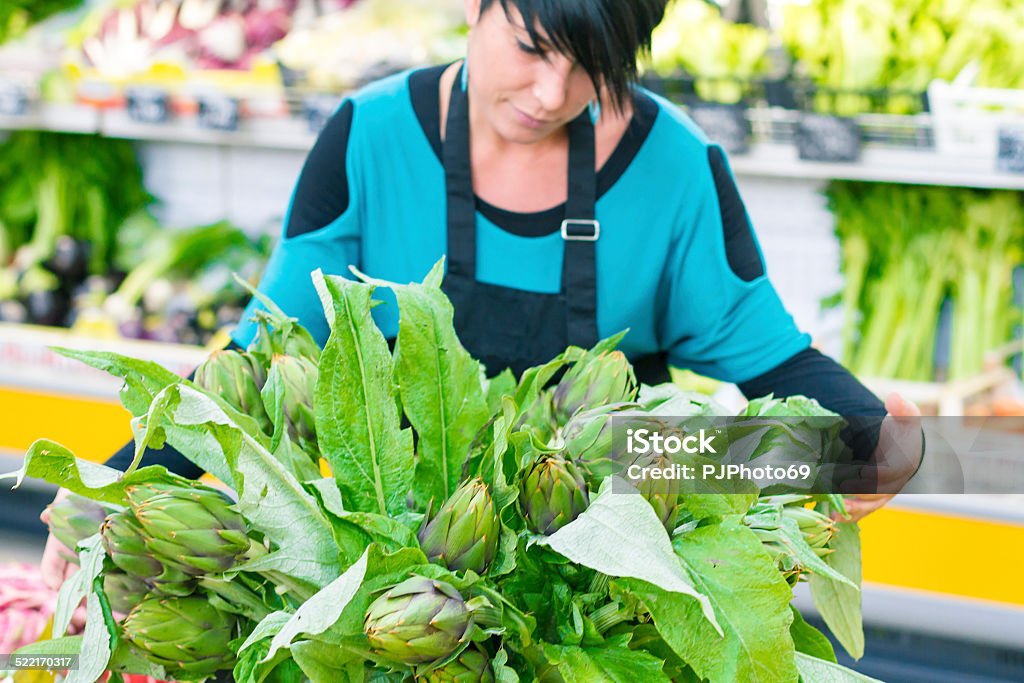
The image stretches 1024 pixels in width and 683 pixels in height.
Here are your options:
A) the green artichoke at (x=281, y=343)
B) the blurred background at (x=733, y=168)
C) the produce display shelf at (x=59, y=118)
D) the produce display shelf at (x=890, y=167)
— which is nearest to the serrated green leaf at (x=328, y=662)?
the green artichoke at (x=281, y=343)

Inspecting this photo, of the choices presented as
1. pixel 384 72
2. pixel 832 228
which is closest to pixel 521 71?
pixel 384 72

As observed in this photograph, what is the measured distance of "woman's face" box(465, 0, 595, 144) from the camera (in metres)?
0.94

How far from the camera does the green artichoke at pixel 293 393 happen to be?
25.9 inches

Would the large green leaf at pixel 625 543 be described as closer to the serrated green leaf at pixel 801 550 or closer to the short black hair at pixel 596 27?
the serrated green leaf at pixel 801 550

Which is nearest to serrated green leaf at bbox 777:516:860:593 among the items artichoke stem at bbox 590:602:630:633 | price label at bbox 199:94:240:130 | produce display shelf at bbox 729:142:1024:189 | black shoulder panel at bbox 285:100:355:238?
artichoke stem at bbox 590:602:630:633

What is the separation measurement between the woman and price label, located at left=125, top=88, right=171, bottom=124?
1127 millimetres

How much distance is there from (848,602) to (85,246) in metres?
2.34

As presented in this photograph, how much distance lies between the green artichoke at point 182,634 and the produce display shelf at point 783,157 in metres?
1.51

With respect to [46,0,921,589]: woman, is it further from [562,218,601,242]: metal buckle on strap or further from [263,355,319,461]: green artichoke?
[263,355,319,461]: green artichoke

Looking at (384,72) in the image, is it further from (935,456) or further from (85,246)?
(935,456)

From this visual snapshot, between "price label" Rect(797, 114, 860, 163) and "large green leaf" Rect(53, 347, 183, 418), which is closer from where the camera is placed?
"large green leaf" Rect(53, 347, 183, 418)

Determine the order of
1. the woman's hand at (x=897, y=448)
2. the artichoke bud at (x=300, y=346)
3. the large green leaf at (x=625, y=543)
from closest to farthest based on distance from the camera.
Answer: the large green leaf at (x=625, y=543)
the artichoke bud at (x=300, y=346)
the woman's hand at (x=897, y=448)

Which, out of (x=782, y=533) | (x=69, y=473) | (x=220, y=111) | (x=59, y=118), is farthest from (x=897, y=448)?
(x=59, y=118)

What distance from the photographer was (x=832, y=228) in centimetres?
223
